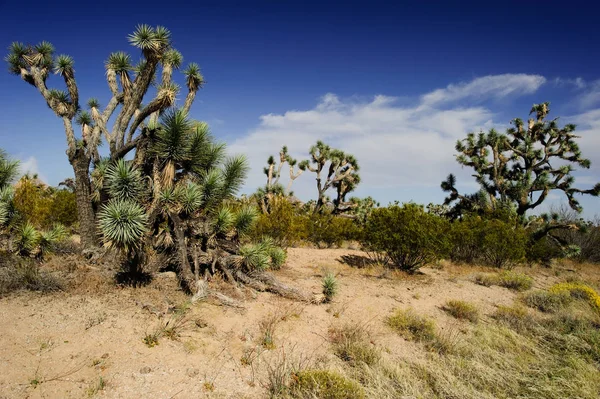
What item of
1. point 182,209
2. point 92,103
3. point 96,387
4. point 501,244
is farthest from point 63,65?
point 501,244

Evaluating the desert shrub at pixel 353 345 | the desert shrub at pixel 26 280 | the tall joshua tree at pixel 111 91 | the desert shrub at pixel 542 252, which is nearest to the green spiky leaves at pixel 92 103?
the tall joshua tree at pixel 111 91

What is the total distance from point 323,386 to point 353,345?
1.59 m

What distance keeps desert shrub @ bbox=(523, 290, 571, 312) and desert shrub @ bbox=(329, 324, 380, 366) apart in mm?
6013

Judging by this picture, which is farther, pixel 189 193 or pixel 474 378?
pixel 189 193

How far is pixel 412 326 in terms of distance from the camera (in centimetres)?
674

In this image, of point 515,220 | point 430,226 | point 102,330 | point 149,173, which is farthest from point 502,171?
point 102,330

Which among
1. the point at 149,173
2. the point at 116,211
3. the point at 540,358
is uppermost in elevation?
the point at 149,173

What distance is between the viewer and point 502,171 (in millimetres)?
21297

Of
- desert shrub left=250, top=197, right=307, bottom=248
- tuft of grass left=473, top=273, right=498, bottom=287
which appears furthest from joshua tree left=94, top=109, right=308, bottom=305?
tuft of grass left=473, top=273, right=498, bottom=287

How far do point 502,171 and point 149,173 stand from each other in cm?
2200

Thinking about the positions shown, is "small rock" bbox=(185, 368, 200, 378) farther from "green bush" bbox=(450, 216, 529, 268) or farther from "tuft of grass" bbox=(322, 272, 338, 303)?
"green bush" bbox=(450, 216, 529, 268)

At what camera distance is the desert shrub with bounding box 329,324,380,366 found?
5.18 meters

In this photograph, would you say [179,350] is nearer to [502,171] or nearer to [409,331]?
[409,331]

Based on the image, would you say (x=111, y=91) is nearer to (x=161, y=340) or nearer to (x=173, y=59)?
(x=173, y=59)
